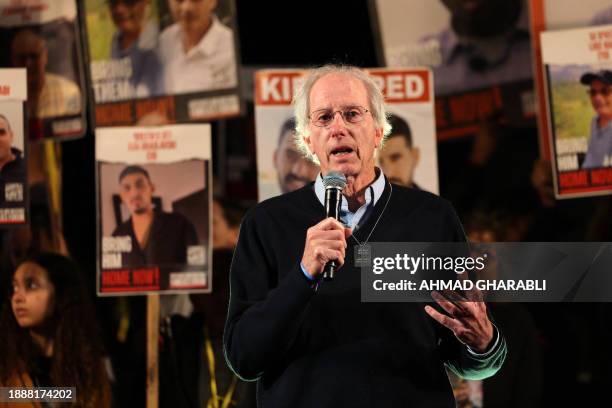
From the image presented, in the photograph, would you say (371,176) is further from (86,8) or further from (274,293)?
(86,8)

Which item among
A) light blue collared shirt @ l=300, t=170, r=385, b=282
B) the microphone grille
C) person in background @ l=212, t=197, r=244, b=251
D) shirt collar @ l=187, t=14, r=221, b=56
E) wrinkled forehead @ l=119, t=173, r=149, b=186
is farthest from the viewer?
person in background @ l=212, t=197, r=244, b=251

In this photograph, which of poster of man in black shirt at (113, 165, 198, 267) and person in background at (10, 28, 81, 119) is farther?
person in background at (10, 28, 81, 119)

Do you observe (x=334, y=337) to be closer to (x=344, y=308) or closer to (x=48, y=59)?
(x=344, y=308)

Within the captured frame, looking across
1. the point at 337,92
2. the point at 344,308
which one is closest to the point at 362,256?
→ the point at 344,308

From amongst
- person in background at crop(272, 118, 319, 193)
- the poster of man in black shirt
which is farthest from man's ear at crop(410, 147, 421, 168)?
the poster of man in black shirt

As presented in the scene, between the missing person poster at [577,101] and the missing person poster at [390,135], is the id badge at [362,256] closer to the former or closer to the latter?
the missing person poster at [390,135]

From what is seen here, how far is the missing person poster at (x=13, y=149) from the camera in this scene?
10.1 ft

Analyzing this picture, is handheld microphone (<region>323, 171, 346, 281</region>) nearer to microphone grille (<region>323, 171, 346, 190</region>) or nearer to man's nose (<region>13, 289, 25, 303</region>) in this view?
microphone grille (<region>323, 171, 346, 190</region>)

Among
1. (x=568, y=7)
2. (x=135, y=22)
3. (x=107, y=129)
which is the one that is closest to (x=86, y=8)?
(x=135, y=22)

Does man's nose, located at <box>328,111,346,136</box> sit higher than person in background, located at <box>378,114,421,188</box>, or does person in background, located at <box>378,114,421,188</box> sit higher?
person in background, located at <box>378,114,421,188</box>

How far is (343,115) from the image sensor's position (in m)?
1.75

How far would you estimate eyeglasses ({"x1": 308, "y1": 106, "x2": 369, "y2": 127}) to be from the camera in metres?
1.75

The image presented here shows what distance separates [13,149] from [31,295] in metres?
0.57

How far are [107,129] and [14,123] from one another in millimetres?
339
